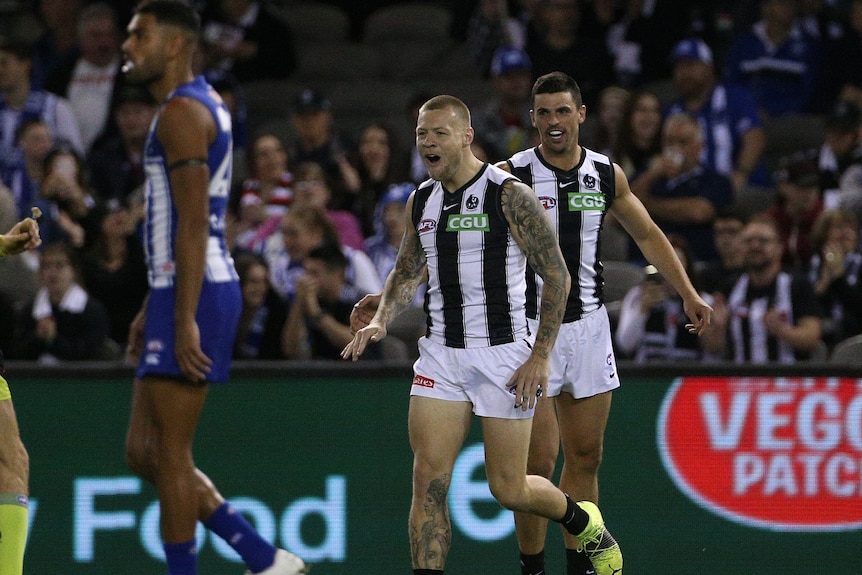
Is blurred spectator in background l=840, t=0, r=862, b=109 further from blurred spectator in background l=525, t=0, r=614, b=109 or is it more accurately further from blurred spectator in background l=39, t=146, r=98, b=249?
blurred spectator in background l=39, t=146, r=98, b=249

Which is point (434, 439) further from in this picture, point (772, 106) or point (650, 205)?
point (772, 106)

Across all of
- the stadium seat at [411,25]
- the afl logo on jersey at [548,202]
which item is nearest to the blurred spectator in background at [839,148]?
the stadium seat at [411,25]

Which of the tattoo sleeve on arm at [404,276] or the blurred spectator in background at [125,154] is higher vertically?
the blurred spectator in background at [125,154]

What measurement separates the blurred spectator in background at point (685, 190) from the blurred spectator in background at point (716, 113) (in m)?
0.57

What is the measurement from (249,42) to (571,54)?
308cm

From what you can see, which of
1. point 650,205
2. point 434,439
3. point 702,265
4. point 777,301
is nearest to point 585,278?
point 434,439

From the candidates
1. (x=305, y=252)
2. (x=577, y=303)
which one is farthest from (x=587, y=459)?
(x=305, y=252)

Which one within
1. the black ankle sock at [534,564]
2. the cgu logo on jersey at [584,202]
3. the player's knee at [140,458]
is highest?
the cgu logo on jersey at [584,202]

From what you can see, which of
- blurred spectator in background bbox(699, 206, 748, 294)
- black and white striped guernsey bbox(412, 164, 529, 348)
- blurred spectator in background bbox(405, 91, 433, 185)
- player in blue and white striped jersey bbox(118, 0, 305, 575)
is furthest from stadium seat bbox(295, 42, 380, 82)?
player in blue and white striped jersey bbox(118, 0, 305, 575)

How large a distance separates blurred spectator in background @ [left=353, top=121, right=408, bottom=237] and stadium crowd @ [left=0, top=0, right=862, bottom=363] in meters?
0.02

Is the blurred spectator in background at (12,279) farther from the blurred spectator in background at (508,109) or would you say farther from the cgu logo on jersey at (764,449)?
the cgu logo on jersey at (764,449)

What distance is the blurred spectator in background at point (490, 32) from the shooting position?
1216 centimetres

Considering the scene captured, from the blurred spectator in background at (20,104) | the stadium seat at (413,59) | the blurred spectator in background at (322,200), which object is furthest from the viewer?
the stadium seat at (413,59)

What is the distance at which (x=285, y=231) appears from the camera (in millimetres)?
9414
